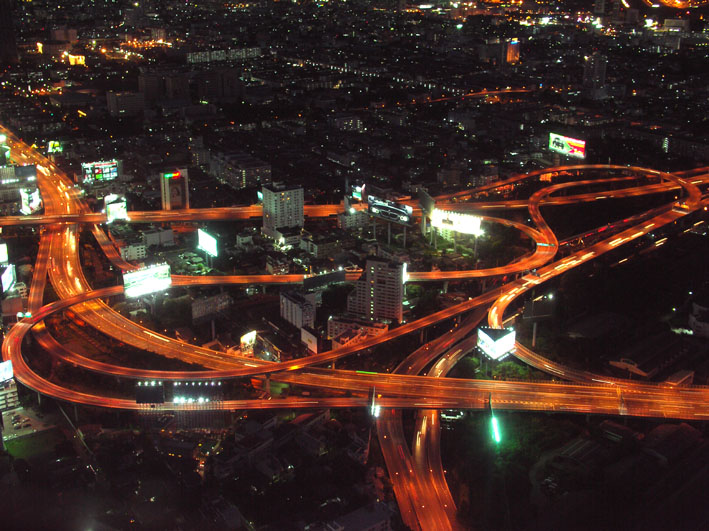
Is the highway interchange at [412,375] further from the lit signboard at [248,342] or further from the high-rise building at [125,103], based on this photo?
the high-rise building at [125,103]

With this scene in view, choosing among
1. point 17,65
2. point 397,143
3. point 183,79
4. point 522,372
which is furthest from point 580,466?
point 17,65

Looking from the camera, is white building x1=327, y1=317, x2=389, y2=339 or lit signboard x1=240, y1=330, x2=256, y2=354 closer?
lit signboard x1=240, y1=330, x2=256, y2=354

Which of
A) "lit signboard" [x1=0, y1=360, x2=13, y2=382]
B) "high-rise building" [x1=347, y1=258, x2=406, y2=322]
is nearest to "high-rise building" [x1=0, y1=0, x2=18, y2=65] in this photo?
"high-rise building" [x1=347, y1=258, x2=406, y2=322]

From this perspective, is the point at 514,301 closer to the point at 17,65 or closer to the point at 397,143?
the point at 397,143

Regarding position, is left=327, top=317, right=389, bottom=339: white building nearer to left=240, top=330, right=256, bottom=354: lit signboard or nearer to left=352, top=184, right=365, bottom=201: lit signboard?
left=240, top=330, right=256, bottom=354: lit signboard

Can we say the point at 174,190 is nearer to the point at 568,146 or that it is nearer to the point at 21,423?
the point at 21,423

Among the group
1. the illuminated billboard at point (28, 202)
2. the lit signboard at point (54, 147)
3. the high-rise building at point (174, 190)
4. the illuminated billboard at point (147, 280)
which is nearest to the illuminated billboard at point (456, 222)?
the illuminated billboard at point (147, 280)
